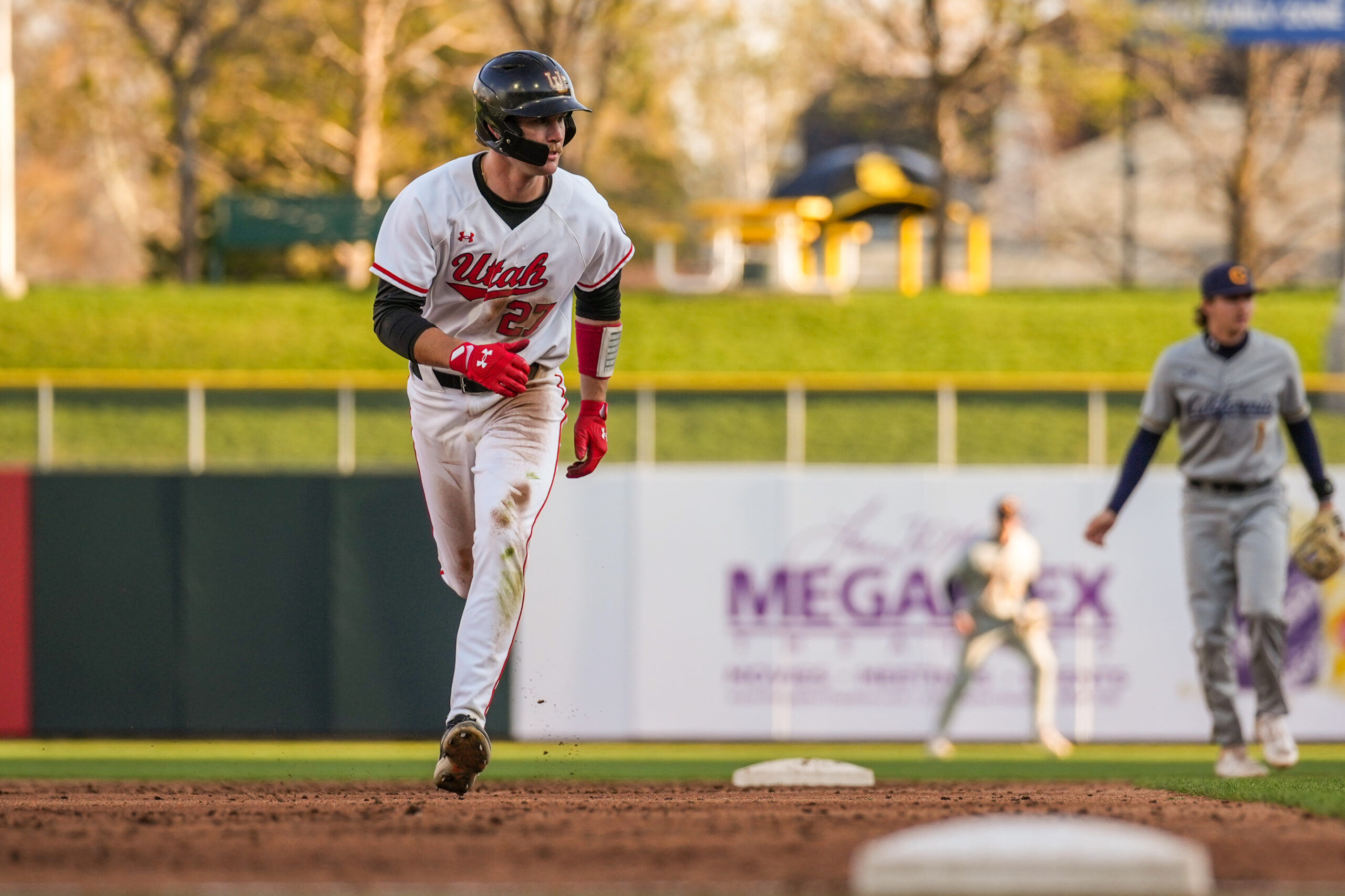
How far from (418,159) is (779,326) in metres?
16.1

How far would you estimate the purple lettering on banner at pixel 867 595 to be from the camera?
11.8 metres

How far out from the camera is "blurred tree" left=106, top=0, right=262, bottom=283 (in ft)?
94.4

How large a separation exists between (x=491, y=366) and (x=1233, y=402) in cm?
384

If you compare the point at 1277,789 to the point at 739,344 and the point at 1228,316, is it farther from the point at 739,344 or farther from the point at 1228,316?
the point at 739,344

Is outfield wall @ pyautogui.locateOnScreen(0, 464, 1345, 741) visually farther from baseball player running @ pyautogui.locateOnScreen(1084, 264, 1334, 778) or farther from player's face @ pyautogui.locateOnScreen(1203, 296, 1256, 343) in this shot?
player's face @ pyautogui.locateOnScreen(1203, 296, 1256, 343)

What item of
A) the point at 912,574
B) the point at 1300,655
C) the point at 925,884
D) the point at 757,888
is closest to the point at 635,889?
the point at 757,888

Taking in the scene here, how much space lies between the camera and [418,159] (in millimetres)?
37750

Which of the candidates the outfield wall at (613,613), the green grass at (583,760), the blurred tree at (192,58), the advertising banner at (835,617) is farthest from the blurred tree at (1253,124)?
the green grass at (583,760)

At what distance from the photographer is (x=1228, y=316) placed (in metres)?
7.37

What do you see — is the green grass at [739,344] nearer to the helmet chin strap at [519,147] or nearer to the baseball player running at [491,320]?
the baseball player running at [491,320]

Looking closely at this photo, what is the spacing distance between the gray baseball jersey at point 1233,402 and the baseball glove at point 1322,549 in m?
0.41

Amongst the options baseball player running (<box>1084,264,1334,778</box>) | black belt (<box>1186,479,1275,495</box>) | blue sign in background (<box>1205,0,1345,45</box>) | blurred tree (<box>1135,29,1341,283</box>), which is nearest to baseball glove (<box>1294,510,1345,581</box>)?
baseball player running (<box>1084,264,1334,778</box>)

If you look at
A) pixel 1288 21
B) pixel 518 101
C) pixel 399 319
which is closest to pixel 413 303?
pixel 399 319

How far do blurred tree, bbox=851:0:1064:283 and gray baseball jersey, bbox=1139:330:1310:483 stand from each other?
21.7 m
